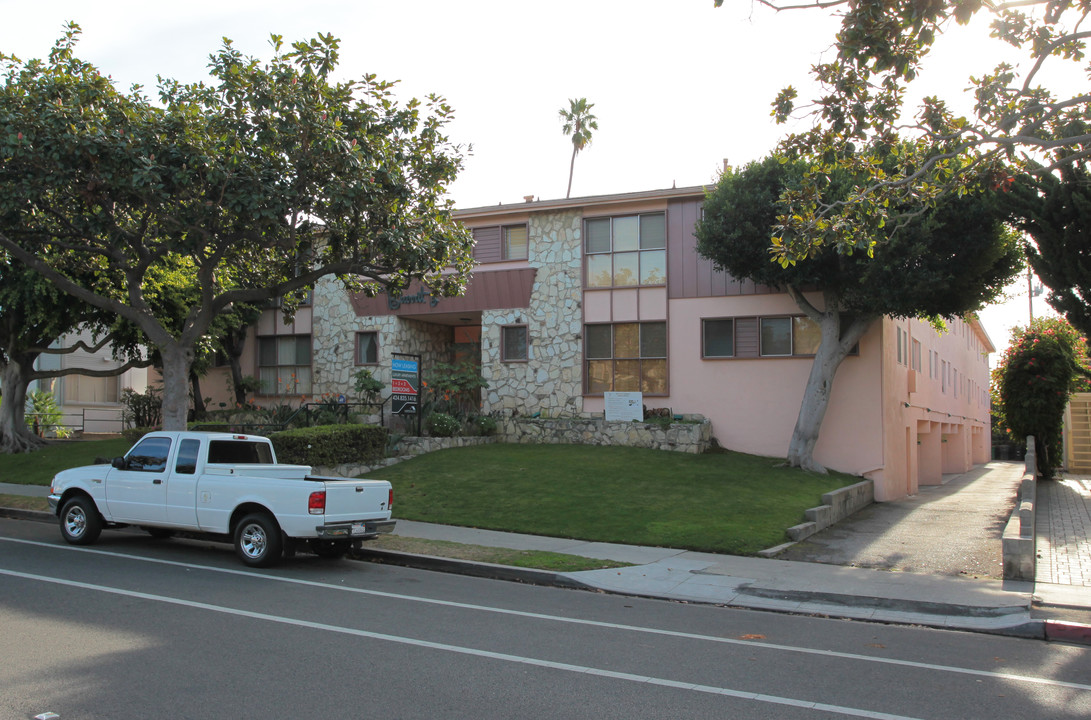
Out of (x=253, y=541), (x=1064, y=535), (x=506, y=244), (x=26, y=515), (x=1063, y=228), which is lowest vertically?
(x=1064, y=535)

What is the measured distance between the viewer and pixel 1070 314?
19.9 meters

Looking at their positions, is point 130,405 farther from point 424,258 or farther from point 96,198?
point 424,258

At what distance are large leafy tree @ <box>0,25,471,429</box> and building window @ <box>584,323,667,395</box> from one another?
731 cm

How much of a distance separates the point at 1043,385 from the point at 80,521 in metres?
30.8

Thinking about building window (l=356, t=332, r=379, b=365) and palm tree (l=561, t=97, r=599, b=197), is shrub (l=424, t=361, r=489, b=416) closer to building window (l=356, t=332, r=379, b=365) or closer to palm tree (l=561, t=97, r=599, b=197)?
building window (l=356, t=332, r=379, b=365)

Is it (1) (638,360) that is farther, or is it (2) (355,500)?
(1) (638,360)

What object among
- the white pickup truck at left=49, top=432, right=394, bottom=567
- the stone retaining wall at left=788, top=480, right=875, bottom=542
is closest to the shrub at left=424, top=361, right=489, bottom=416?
the stone retaining wall at left=788, top=480, right=875, bottom=542

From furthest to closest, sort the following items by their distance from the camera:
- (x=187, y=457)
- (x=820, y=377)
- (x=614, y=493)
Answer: (x=820, y=377) → (x=614, y=493) → (x=187, y=457)

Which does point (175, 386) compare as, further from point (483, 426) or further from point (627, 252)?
point (627, 252)

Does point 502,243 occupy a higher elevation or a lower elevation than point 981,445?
higher

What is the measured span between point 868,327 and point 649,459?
6188 mm

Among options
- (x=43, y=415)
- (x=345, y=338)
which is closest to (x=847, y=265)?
(x=345, y=338)

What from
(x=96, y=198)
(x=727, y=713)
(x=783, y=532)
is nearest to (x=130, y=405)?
(x=96, y=198)

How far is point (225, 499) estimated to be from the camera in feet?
36.6
